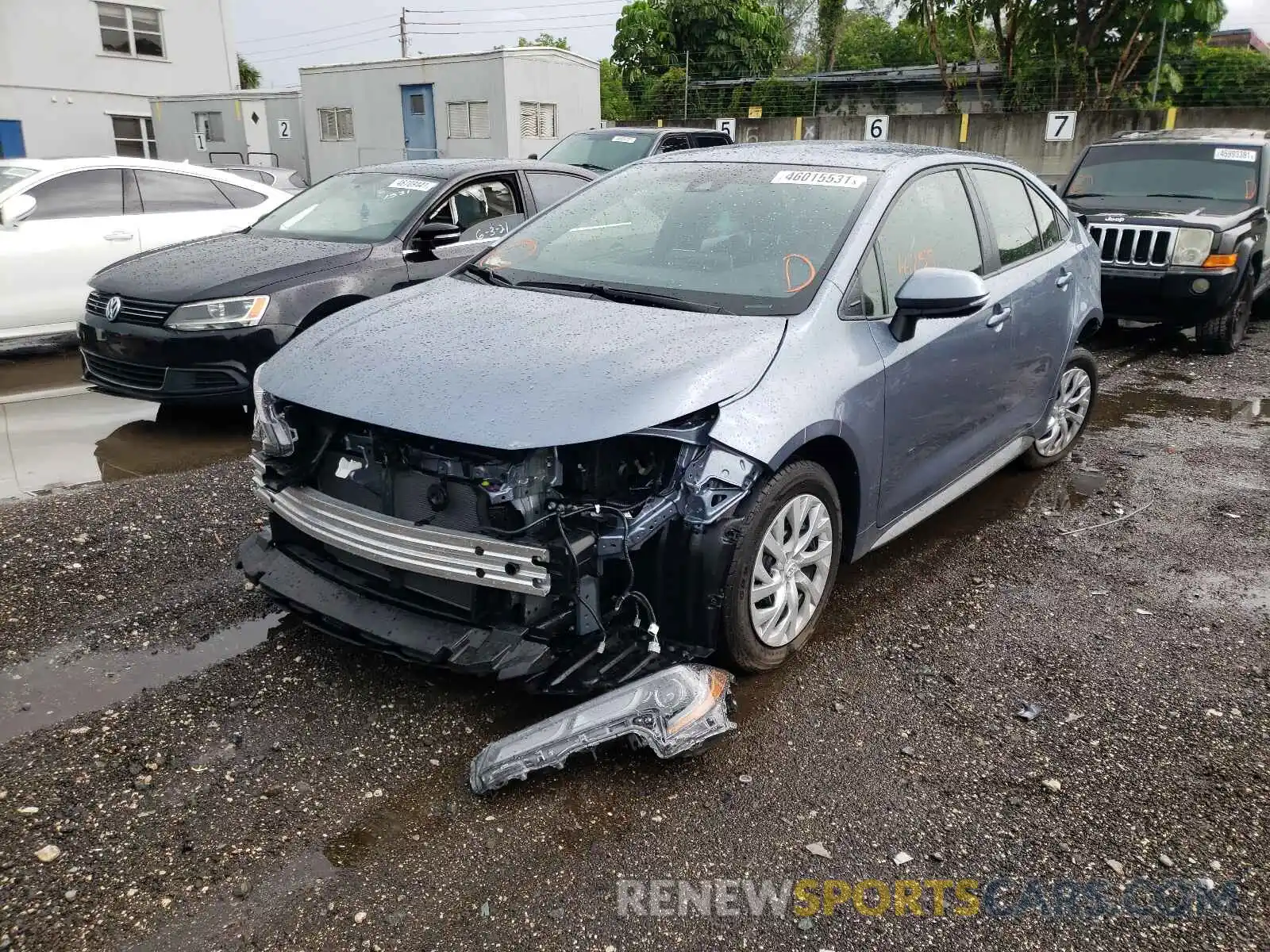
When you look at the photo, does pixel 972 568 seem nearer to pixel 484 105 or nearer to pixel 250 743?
pixel 250 743

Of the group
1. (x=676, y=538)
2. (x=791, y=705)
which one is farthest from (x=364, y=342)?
(x=791, y=705)

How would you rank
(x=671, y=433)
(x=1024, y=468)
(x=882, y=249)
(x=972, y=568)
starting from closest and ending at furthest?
(x=671, y=433)
(x=882, y=249)
(x=972, y=568)
(x=1024, y=468)

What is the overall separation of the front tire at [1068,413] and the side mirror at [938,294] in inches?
80.3

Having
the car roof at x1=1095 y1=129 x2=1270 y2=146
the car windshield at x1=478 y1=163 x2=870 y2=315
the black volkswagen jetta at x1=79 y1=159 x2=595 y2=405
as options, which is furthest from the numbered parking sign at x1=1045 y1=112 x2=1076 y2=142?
the car windshield at x1=478 y1=163 x2=870 y2=315

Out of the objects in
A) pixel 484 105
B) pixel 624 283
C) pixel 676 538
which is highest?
pixel 484 105

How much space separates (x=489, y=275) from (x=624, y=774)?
2215 millimetres

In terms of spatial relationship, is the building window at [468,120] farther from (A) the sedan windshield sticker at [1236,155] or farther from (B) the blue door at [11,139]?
(A) the sedan windshield sticker at [1236,155]

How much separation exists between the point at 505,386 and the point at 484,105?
1882 centimetres

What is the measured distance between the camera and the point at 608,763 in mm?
3082

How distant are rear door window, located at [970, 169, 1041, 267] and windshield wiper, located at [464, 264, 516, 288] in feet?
7.12

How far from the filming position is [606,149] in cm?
1244

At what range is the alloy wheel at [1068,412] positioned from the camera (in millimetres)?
5508

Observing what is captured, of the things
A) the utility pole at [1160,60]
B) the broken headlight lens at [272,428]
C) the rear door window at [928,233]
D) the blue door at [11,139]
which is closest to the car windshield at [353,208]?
the broken headlight lens at [272,428]

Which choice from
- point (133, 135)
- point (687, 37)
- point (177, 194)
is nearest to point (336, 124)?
point (133, 135)
